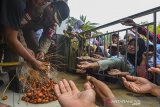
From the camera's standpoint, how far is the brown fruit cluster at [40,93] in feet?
5.07

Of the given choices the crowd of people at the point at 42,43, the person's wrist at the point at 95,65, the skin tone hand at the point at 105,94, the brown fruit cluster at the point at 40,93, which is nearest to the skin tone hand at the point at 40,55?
the crowd of people at the point at 42,43

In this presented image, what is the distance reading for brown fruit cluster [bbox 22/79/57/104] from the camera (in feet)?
5.07

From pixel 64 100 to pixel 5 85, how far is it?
115 cm

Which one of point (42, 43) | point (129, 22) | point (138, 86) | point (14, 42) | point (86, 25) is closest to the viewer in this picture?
point (138, 86)

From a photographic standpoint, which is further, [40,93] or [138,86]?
[40,93]

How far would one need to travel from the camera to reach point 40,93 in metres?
1.61

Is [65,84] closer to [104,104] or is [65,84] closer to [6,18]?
[104,104]

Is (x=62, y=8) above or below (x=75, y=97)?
above

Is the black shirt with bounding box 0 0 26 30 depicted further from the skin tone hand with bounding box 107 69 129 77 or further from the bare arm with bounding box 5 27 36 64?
the skin tone hand with bounding box 107 69 129 77

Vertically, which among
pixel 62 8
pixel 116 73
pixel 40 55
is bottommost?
pixel 116 73

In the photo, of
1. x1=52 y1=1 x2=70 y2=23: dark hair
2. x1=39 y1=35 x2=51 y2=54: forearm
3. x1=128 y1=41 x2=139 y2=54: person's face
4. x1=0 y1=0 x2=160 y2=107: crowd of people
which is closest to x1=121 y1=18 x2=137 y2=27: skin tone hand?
x1=0 y1=0 x2=160 y2=107: crowd of people

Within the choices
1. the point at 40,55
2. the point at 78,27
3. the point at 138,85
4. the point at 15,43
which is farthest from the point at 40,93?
the point at 78,27

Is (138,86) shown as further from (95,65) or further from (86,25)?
(86,25)

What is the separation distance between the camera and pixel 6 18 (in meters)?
1.14
